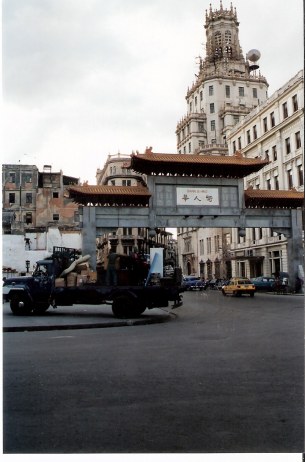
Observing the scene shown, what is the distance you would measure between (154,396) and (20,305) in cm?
1235

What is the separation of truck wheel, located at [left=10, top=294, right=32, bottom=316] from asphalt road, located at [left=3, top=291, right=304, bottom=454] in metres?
6.96

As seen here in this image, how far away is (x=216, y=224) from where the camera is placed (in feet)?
103

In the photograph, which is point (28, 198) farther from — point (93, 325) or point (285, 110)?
point (93, 325)

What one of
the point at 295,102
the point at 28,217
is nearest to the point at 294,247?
the point at 295,102

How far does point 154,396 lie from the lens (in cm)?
546

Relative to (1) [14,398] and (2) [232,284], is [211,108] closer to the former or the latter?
(2) [232,284]

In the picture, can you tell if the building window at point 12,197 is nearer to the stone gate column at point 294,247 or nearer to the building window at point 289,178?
the building window at point 289,178

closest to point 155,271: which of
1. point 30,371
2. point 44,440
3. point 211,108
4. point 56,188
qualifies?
point 30,371

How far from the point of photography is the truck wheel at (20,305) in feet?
55.0

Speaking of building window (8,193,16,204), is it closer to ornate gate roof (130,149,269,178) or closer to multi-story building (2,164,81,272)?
multi-story building (2,164,81,272)

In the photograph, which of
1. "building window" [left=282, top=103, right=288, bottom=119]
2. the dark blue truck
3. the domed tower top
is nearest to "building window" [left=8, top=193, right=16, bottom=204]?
"building window" [left=282, top=103, right=288, bottom=119]

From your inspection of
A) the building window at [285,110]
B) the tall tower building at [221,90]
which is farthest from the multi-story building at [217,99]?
the building window at [285,110]

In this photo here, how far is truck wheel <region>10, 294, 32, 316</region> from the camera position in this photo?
16.8 meters

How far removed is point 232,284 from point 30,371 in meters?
27.4
